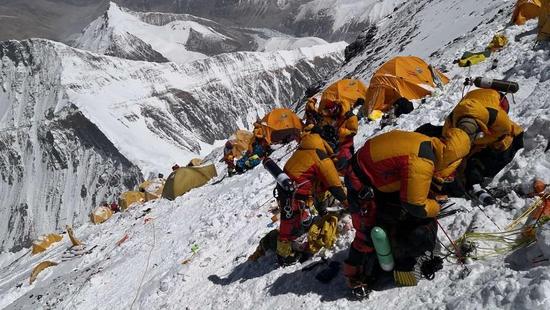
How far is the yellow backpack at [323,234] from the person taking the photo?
657cm

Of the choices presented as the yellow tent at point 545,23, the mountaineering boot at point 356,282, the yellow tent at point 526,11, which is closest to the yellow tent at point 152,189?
the yellow tent at point 526,11

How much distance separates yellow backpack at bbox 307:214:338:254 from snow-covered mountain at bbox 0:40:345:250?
260ft

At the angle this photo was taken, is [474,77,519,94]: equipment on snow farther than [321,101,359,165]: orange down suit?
No

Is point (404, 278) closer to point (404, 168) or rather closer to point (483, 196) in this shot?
point (404, 168)

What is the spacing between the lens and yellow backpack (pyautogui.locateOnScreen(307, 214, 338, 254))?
657 centimetres

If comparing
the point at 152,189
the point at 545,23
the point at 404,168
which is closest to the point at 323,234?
the point at 404,168

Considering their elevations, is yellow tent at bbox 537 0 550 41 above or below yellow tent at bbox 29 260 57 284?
above

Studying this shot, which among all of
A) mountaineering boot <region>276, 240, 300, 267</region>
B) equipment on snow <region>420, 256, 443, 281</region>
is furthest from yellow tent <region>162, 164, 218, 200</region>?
equipment on snow <region>420, 256, 443, 281</region>

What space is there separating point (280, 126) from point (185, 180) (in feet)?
15.7

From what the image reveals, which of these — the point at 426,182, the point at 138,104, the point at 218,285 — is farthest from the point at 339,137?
the point at 138,104

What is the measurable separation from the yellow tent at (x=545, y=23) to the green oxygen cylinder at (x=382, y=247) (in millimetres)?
8423

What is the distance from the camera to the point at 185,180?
2052 centimetres

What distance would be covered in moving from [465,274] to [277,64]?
147562 millimetres

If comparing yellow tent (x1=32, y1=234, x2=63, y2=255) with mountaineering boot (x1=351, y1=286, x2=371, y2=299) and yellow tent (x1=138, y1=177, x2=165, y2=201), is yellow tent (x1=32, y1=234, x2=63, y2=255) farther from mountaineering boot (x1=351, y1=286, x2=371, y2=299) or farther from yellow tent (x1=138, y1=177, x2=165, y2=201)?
mountaineering boot (x1=351, y1=286, x2=371, y2=299)
